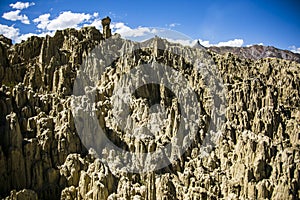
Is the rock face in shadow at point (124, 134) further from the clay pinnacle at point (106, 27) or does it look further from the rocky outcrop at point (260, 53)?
the rocky outcrop at point (260, 53)

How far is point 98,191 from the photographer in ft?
57.7

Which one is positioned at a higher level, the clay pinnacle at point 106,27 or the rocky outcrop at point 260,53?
the rocky outcrop at point 260,53

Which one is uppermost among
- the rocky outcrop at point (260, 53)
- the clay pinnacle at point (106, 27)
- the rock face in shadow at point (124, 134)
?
the rocky outcrop at point (260, 53)

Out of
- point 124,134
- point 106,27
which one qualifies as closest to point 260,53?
point 106,27

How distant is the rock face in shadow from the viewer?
1852cm

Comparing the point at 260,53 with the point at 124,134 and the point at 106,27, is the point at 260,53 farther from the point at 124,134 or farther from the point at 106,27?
the point at 124,134

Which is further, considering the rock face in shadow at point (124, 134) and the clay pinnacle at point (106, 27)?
the clay pinnacle at point (106, 27)

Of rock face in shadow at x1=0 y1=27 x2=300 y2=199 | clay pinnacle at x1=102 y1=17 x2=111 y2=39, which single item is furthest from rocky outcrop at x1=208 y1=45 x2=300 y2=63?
clay pinnacle at x1=102 y1=17 x2=111 y2=39

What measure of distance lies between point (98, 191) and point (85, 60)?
12.0 m

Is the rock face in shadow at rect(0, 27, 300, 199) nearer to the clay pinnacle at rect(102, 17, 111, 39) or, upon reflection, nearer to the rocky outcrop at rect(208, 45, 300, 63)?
the clay pinnacle at rect(102, 17, 111, 39)

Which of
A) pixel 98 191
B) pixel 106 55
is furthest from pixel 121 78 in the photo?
pixel 98 191

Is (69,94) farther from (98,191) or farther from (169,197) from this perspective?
(169,197)

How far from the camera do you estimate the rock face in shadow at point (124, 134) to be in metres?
18.5

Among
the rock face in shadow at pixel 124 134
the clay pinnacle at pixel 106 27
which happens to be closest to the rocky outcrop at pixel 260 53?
the rock face in shadow at pixel 124 134
